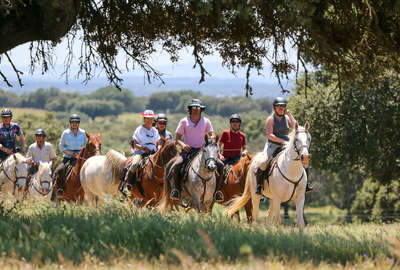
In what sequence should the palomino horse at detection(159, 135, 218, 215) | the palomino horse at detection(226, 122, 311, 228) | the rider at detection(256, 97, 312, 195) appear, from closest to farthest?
the palomino horse at detection(226, 122, 311, 228) < the palomino horse at detection(159, 135, 218, 215) < the rider at detection(256, 97, 312, 195)

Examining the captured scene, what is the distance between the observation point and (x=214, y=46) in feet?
41.9

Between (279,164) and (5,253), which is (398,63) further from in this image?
(5,253)

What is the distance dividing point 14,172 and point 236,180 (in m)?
7.09

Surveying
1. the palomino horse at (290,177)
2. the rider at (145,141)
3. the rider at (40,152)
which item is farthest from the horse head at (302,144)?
the rider at (40,152)

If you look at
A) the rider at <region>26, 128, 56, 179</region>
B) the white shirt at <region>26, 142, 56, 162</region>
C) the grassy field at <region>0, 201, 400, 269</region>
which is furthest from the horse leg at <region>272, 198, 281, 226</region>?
the white shirt at <region>26, 142, 56, 162</region>

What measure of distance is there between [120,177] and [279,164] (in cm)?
422

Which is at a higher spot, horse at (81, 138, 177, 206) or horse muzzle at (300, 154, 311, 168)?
horse muzzle at (300, 154, 311, 168)

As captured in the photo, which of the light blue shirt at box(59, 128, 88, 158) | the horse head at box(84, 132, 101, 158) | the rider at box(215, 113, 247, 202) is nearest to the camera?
the rider at box(215, 113, 247, 202)

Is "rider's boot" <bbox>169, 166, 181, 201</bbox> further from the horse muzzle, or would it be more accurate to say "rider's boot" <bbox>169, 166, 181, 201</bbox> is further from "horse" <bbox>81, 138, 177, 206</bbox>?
the horse muzzle

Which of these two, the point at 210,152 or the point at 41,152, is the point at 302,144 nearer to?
the point at 210,152

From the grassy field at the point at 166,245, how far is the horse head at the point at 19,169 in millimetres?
9578

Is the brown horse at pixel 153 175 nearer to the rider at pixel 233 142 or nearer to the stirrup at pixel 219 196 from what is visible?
the stirrup at pixel 219 196

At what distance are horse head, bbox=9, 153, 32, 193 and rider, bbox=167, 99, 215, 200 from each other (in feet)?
21.7

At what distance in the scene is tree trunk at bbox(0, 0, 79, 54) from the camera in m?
9.54
